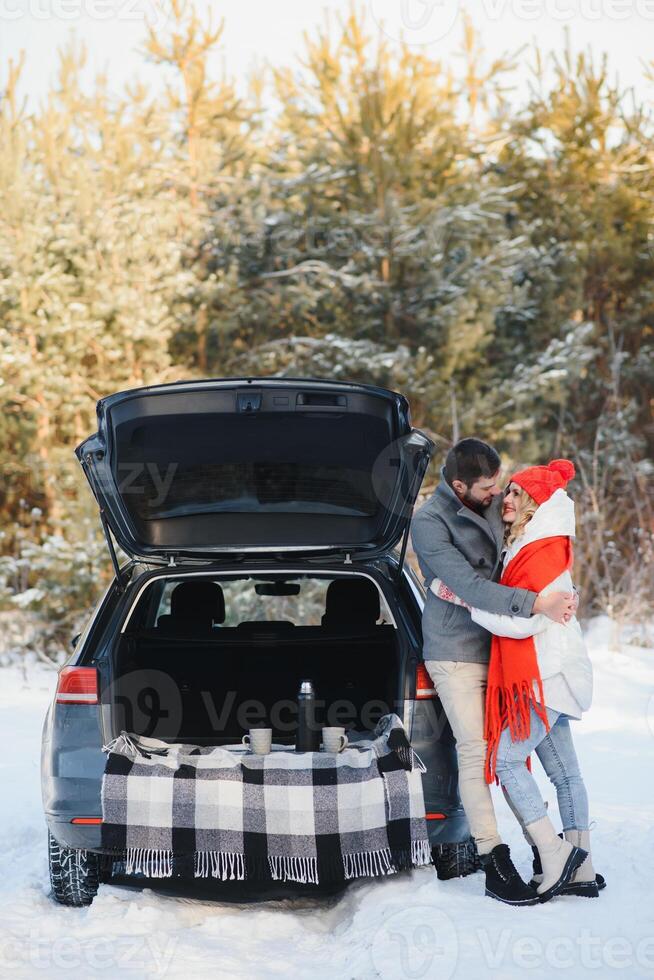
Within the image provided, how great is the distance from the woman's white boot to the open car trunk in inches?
36.3

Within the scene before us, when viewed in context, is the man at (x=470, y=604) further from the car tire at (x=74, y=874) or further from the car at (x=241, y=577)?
the car tire at (x=74, y=874)

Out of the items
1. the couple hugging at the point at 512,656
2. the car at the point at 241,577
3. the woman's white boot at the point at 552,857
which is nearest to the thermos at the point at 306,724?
the car at the point at 241,577

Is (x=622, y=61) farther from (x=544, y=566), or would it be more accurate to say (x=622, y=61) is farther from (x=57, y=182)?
(x=544, y=566)

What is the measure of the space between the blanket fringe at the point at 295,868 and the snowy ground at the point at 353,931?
20 centimetres

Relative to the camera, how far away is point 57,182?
1603 cm

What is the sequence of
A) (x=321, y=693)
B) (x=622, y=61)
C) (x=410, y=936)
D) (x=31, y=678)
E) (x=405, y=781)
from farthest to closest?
(x=622, y=61), (x=31, y=678), (x=321, y=693), (x=405, y=781), (x=410, y=936)

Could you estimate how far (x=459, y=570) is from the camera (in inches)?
150

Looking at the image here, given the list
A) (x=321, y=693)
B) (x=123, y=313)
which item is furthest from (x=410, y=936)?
(x=123, y=313)

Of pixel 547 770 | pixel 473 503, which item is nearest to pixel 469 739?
pixel 547 770

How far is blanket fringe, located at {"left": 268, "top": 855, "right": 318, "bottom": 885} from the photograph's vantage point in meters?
3.61

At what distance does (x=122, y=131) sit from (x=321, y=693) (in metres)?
14.5

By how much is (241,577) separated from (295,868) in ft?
4.78

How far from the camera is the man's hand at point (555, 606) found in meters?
3.75

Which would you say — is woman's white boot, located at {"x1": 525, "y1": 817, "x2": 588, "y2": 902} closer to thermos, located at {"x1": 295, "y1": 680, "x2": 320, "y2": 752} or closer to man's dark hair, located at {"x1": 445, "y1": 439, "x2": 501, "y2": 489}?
thermos, located at {"x1": 295, "y1": 680, "x2": 320, "y2": 752}
